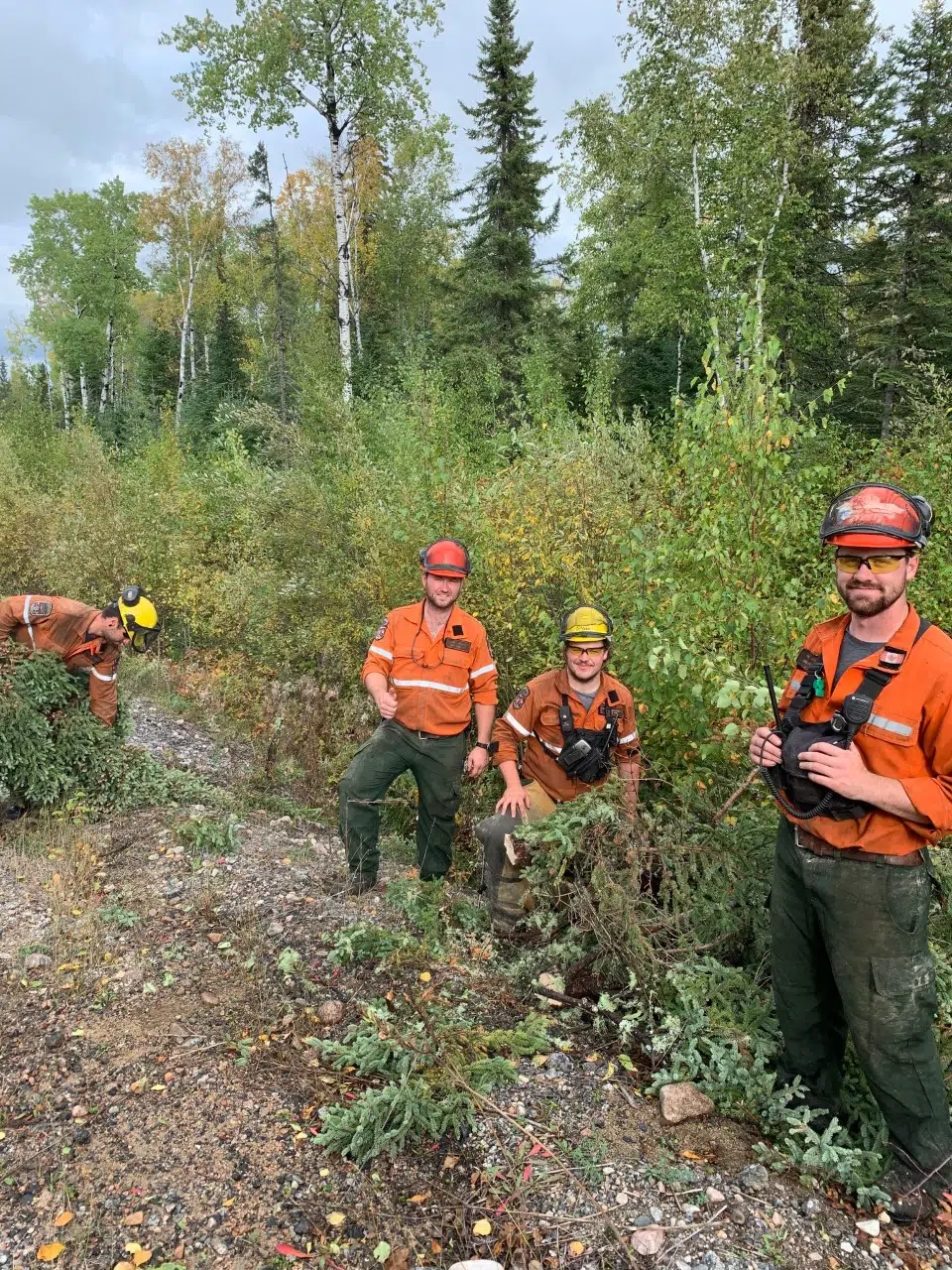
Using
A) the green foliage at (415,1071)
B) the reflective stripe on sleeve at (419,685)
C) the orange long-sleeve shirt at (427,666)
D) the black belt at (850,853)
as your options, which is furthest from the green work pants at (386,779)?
the black belt at (850,853)

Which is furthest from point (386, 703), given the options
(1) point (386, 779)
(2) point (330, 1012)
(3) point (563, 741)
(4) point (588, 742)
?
(2) point (330, 1012)

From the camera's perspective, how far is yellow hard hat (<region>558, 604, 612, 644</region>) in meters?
3.93

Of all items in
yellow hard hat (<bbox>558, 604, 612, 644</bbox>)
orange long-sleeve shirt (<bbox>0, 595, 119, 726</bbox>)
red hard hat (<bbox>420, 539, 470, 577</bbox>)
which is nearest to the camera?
yellow hard hat (<bbox>558, 604, 612, 644</bbox>)

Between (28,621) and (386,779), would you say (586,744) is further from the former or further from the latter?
(28,621)

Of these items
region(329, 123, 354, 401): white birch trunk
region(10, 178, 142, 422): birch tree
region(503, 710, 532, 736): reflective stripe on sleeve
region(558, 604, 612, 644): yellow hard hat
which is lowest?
region(503, 710, 532, 736): reflective stripe on sleeve

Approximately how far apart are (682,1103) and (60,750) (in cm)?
493

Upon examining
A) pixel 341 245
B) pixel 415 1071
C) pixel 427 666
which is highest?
pixel 341 245

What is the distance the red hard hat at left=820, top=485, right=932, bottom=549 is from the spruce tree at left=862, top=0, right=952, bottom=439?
1485cm

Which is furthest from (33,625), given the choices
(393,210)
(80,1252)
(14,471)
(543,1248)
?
(393,210)

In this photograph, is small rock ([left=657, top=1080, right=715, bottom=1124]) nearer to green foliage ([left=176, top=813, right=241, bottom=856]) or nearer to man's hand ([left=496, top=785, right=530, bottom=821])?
man's hand ([left=496, top=785, right=530, bottom=821])

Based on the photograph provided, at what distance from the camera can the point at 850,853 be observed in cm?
249

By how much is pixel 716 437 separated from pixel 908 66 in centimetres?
1809

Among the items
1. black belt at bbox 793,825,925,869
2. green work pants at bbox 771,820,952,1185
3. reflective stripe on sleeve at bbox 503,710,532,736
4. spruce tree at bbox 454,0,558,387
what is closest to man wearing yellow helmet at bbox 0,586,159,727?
reflective stripe on sleeve at bbox 503,710,532,736

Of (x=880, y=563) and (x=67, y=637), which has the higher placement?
(x=880, y=563)
